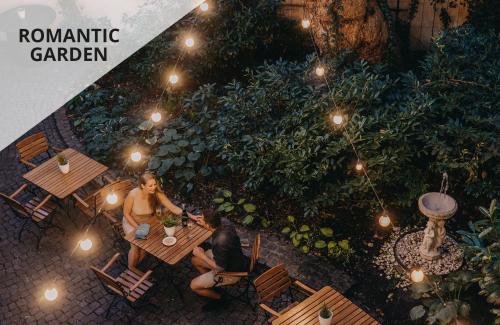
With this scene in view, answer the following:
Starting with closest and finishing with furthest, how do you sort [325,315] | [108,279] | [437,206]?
[325,315], [108,279], [437,206]

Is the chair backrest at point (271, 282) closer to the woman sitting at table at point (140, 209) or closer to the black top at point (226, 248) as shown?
the black top at point (226, 248)

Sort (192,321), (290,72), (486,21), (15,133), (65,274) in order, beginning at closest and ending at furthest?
(192,321) < (65,274) < (290,72) < (486,21) < (15,133)

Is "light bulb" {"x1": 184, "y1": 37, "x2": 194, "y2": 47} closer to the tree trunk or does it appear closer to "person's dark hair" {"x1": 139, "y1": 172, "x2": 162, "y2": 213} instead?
the tree trunk

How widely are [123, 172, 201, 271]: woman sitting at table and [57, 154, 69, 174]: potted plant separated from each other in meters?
1.41

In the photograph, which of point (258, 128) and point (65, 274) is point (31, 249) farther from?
point (258, 128)

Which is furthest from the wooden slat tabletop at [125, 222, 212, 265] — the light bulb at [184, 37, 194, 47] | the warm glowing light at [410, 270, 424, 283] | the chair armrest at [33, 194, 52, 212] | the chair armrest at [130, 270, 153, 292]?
the light bulb at [184, 37, 194, 47]

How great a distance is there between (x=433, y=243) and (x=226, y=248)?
2.90 meters

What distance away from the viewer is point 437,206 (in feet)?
22.9

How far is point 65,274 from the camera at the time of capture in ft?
25.1

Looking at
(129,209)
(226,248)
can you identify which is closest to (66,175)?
(129,209)

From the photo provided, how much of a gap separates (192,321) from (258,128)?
3.31 m

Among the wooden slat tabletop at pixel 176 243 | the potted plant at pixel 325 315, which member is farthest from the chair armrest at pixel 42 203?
the potted plant at pixel 325 315

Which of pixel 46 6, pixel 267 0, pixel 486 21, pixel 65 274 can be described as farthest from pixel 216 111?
pixel 46 6

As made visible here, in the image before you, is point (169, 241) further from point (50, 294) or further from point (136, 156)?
point (136, 156)
